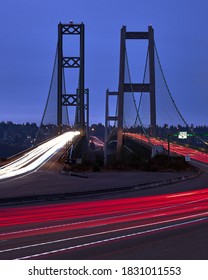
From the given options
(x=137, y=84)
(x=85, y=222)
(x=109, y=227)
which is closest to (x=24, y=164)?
(x=137, y=84)

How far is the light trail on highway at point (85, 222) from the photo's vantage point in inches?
465

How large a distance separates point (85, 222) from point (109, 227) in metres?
1.30

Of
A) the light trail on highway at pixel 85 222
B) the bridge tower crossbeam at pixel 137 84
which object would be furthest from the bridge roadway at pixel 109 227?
the bridge tower crossbeam at pixel 137 84

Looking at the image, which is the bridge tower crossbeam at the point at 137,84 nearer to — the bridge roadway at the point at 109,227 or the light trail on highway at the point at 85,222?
the bridge roadway at the point at 109,227

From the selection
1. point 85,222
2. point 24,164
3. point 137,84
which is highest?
point 137,84

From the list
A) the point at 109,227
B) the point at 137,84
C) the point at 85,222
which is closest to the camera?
the point at 109,227

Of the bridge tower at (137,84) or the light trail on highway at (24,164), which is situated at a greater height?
the bridge tower at (137,84)

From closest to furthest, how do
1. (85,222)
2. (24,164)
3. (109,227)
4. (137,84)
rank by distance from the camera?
(109,227)
(85,222)
(24,164)
(137,84)

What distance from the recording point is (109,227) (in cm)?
1488

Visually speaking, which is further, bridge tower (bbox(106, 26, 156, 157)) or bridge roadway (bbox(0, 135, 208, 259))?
bridge tower (bbox(106, 26, 156, 157))

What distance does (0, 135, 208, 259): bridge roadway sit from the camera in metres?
11.0

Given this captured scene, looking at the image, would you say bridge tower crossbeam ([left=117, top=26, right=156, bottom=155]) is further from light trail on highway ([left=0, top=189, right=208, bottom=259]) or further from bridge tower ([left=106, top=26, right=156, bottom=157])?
light trail on highway ([left=0, top=189, right=208, bottom=259])

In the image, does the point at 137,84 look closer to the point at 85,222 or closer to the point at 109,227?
the point at 85,222

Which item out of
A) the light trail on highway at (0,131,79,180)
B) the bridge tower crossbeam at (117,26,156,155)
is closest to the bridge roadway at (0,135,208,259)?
the light trail on highway at (0,131,79,180)
